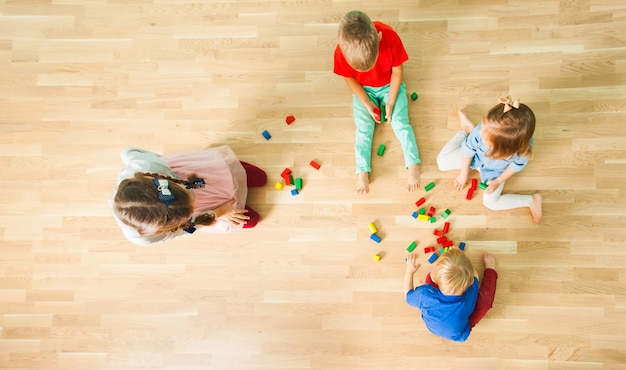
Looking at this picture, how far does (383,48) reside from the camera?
200 cm

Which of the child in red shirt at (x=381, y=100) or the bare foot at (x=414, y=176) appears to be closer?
the child in red shirt at (x=381, y=100)

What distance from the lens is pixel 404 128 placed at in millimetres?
2252

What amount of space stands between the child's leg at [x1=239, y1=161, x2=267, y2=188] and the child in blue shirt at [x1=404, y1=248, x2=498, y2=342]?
0.85m

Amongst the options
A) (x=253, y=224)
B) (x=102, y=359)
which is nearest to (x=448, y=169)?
(x=253, y=224)

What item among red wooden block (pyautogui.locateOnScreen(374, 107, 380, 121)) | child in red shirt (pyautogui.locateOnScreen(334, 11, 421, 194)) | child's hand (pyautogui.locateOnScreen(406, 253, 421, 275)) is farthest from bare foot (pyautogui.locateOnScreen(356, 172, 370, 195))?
child's hand (pyautogui.locateOnScreen(406, 253, 421, 275))

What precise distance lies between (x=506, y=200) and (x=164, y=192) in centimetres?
158

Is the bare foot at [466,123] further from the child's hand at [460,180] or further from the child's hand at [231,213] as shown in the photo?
the child's hand at [231,213]

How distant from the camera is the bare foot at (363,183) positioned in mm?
2256

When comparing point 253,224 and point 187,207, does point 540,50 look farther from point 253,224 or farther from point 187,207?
point 187,207

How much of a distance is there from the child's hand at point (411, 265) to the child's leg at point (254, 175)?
84 cm

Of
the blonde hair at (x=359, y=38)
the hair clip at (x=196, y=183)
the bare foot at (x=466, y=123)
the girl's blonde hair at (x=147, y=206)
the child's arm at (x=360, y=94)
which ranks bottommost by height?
the hair clip at (x=196, y=183)

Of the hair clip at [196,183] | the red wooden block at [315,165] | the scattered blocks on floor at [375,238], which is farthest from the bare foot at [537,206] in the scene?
the hair clip at [196,183]

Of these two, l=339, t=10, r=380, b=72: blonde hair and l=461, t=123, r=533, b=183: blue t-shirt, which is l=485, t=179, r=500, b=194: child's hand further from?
l=339, t=10, r=380, b=72: blonde hair

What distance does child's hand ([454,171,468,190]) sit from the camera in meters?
2.18
